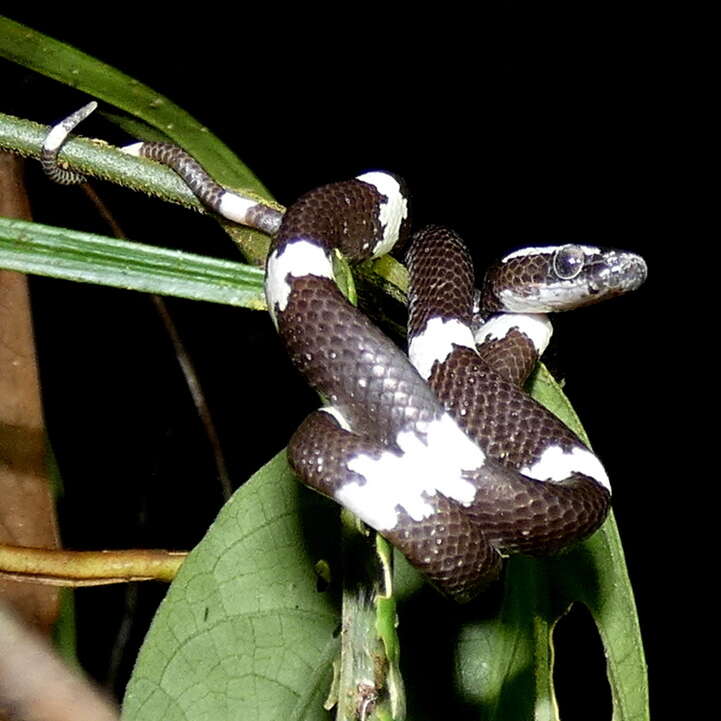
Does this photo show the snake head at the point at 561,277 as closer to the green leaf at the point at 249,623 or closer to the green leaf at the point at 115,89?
the green leaf at the point at 115,89

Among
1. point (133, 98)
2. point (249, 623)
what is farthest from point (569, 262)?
point (249, 623)

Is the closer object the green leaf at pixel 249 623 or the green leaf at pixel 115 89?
the green leaf at pixel 249 623

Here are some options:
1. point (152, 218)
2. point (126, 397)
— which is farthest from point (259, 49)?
point (126, 397)

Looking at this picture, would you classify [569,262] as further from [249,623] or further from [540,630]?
[249,623]

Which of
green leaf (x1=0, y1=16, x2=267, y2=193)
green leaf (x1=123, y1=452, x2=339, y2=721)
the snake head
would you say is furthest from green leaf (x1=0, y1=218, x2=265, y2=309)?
the snake head

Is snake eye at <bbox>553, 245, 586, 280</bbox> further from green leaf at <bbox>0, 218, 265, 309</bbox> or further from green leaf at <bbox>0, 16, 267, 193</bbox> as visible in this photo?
green leaf at <bbox>0, 218, 265, 309</bbox>

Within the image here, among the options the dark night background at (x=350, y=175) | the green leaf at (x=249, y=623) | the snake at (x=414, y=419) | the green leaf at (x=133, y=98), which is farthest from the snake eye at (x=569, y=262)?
the dark night background at (x=350, y=175)
